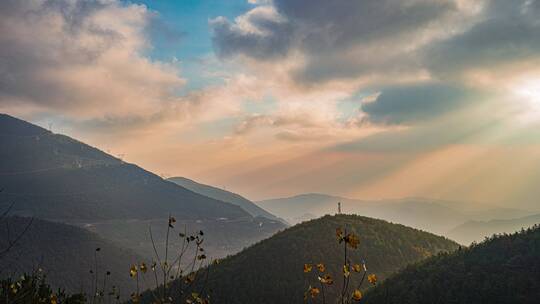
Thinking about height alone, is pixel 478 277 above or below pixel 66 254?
above

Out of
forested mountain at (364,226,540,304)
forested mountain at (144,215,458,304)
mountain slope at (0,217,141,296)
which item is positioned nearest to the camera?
forested mountain at (364,226,540,304)

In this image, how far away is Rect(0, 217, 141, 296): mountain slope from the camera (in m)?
141

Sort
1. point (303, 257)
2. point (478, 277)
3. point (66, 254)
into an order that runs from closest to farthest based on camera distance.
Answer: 1. point (478, 277)
2. point (303, 257)
3. point (66, 254)

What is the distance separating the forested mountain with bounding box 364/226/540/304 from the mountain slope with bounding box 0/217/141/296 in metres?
117

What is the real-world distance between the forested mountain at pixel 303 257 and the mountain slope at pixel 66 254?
3280 inches

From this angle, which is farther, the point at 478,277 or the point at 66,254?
the point at 66,254

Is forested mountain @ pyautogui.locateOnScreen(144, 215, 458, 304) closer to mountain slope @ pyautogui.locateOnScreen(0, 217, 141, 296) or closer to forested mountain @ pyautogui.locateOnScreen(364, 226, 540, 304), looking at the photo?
forested mountain @ pyautogui.locateOnScreen(364, 226, 540, 304)

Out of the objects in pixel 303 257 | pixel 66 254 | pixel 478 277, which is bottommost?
pixel 66 254

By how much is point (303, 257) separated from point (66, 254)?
123432mm

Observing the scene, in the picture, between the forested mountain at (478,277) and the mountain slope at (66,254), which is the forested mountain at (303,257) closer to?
the forested mountain at (478,277)

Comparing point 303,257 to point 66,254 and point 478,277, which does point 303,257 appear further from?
point 66,254

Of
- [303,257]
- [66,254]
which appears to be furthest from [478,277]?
[66,254]

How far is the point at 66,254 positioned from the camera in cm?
16100

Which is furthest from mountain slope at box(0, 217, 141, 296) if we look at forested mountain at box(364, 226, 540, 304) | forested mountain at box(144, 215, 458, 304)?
forested mountain at box(364, 226, 540, 304)
